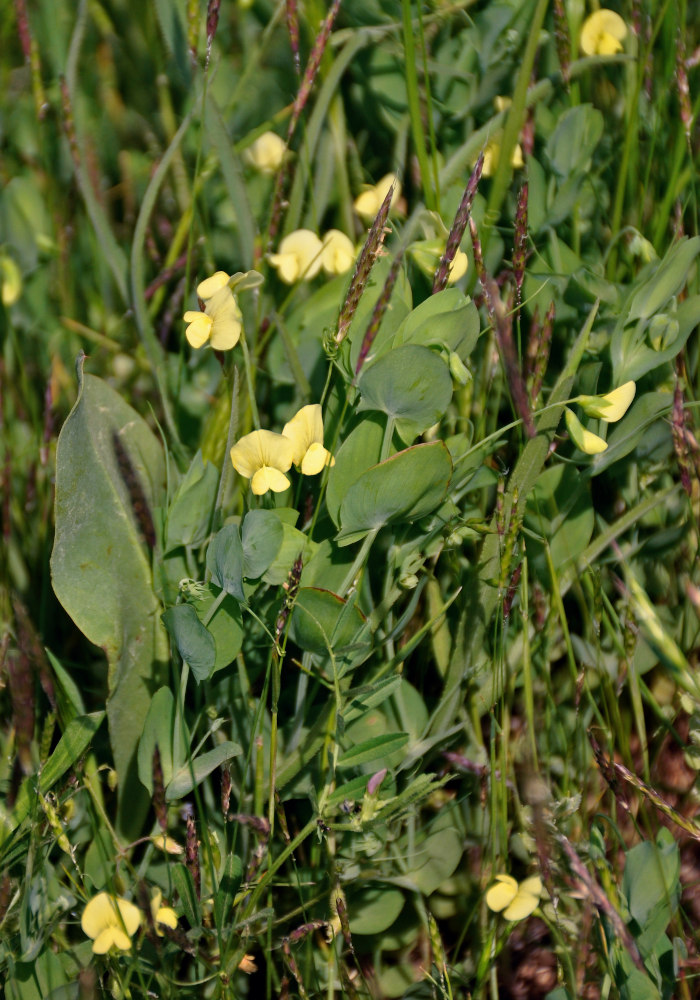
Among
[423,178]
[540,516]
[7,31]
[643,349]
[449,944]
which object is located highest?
[7,31]

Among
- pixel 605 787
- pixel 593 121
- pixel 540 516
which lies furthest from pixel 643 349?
pixel 605 787

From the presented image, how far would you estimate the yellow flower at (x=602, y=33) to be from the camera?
1134 mm

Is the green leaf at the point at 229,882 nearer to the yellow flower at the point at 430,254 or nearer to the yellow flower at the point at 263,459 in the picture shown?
the yellow flower at the point at 263,459

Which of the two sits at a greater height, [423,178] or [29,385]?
[423,178]

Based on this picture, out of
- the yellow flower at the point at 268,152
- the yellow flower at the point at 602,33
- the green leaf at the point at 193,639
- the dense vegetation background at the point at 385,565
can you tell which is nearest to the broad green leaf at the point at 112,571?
the dense vegetation background at the point at 385,565

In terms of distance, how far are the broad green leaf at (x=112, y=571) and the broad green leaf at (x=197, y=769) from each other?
0.33 feet

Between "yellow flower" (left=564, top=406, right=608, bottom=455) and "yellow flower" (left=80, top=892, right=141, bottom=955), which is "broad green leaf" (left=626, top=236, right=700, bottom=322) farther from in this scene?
"yellow flower" (left=80, top=892, right=141, bottom=955)

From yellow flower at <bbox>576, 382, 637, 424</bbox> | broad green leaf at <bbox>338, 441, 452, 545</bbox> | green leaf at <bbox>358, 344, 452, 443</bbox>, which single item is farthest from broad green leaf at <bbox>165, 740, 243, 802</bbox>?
yellow flower at <bbox>576, 382, 637, 424</bbox>

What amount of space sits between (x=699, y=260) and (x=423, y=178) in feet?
1.16

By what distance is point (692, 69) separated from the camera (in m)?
1.18

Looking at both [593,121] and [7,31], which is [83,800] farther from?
[7,31]

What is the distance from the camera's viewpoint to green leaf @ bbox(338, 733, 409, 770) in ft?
2.55

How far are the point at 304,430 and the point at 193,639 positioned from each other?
22cm

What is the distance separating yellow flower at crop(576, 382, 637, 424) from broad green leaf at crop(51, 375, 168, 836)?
0.47 m
